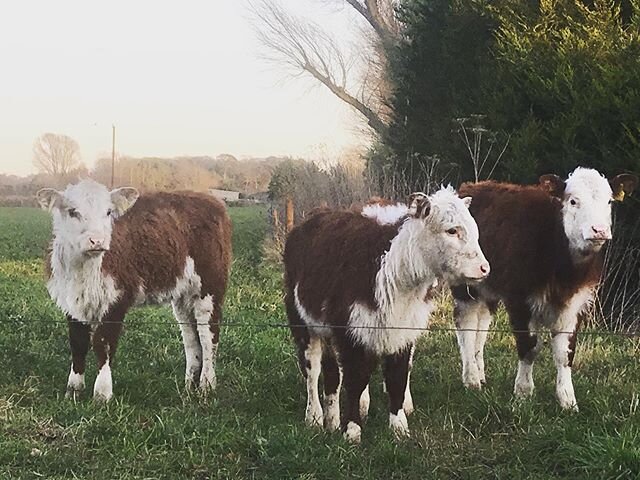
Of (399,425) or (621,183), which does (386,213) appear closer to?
(399,425)

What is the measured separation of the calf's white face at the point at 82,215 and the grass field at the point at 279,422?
1314 millimetres

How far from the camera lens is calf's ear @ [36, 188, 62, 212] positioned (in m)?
6.89

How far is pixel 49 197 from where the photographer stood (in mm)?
6938

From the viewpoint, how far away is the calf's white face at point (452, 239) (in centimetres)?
575

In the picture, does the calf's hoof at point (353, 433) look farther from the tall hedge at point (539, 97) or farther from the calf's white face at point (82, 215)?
the tall hedge at point (539, 97)

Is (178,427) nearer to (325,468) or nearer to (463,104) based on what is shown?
(325,468)

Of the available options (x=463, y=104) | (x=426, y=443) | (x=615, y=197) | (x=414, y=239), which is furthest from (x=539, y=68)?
(x=426, y=443)

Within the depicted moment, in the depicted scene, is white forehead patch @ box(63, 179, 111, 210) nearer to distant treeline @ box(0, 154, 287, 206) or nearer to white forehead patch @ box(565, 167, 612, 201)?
distant treeline @ box(0, 154, 287, 206)

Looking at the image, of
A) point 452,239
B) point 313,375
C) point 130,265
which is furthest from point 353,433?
point 130,265

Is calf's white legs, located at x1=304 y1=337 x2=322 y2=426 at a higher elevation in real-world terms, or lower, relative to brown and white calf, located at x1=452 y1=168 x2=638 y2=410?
lower

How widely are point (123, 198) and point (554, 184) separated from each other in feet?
13.1

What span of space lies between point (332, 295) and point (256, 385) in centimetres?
175

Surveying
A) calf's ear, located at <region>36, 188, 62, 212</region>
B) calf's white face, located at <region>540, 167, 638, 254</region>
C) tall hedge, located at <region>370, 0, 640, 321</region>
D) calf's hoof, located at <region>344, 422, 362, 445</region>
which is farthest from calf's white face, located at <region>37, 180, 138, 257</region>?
tall hedge, located at <region>370, 0, 640, 321</region>

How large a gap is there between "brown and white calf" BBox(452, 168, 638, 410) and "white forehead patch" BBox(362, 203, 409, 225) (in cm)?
150
